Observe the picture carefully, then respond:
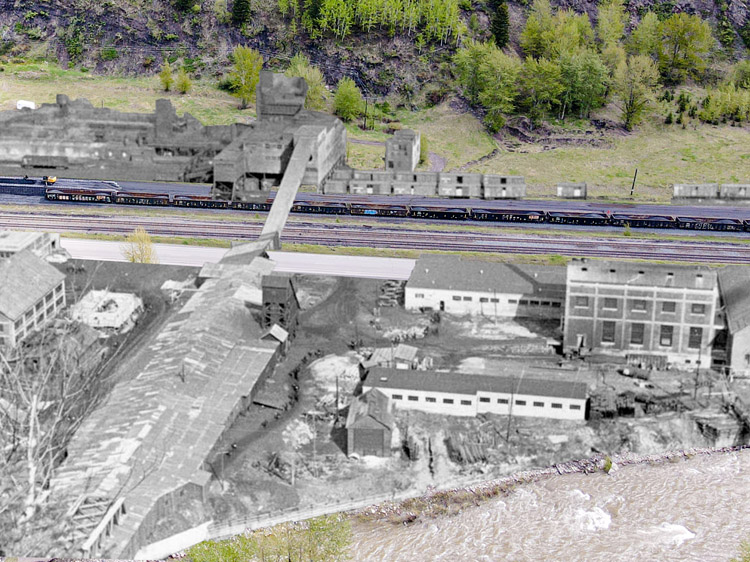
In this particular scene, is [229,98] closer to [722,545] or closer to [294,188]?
[294,188]

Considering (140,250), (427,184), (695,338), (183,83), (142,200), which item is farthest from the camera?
(183,83)

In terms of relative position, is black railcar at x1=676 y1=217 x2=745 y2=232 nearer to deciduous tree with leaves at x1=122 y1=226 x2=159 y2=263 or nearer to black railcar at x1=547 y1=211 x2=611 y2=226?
black railcar at x1=547 y1=211 x2=611 y2=226

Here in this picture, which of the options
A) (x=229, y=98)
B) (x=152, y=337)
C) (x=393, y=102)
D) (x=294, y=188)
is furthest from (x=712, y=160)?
(x=152, y=337)

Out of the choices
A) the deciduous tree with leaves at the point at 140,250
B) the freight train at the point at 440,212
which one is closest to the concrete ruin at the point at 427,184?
the freight train at the point at 440,212

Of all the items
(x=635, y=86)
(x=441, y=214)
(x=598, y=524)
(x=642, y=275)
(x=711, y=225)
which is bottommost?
(x=598, y=524)

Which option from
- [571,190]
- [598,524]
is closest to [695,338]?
[598,524]

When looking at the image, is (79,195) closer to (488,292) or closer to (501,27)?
(488,292)

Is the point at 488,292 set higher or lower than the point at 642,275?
lower

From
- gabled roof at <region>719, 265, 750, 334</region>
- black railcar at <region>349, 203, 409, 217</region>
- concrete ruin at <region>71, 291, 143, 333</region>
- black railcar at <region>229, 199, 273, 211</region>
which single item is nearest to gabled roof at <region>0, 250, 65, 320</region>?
concrete ruin at <region>71, 291, 143, 333</region>

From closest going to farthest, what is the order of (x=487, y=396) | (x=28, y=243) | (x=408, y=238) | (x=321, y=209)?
(x=487, y=396) < (x=28, y=243) < (x=408, y=238) < (x=321, y=209)
